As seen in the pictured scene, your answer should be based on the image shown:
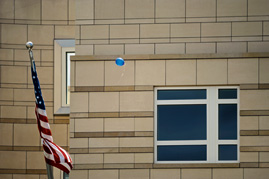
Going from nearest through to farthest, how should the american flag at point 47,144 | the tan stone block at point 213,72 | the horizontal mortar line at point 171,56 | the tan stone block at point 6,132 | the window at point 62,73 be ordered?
1. the american flag at point 47,144
2. the horizontal mortar line at point 171,56
3. the tan stone block at point 213,72
4. the tan stone block at point 6,132
5. the window at point 62,73

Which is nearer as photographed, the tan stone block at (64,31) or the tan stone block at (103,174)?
the tan stone block at (103,174)

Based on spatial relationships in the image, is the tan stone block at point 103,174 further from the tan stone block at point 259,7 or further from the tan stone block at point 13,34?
the tan stone block at point 13,34

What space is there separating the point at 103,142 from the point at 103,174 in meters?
0.74

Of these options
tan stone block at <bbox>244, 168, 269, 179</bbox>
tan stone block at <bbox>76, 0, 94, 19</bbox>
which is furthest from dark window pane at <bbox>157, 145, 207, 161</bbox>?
tan stone block at <bbox>76, 0, 94, 19</bbox>

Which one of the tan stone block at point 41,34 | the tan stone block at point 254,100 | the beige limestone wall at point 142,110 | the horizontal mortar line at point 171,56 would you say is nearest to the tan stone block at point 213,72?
the beige limestone wall at point 142,110

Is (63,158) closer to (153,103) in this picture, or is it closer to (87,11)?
(153,103)

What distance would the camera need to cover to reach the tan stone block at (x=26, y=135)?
52.1 feet

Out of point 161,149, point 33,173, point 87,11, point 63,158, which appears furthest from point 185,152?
point 33,173

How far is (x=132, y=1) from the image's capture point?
519 inches

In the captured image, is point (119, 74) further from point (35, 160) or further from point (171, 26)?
point (35, 160)

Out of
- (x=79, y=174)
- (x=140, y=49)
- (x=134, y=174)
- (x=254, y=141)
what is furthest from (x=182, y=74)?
(x=79, y=174)

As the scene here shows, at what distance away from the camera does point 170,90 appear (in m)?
13.1

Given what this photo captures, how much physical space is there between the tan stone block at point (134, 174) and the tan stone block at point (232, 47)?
3.28 meters

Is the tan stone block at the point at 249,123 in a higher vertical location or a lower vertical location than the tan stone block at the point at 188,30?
lower
